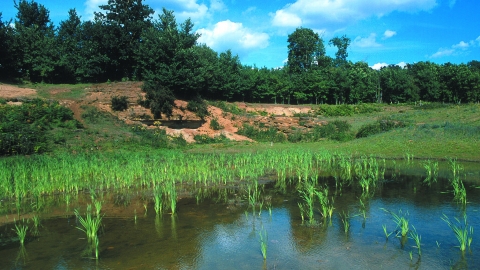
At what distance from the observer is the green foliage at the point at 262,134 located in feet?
119

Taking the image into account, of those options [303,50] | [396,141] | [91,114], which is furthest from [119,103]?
[303,50]

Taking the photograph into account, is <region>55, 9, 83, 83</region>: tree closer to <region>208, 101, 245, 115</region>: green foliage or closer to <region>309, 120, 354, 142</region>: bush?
<region>208, 101, 245, 115</region>: green foliage

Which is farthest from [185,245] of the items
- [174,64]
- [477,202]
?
[174,64]

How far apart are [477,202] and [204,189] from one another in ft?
29.6

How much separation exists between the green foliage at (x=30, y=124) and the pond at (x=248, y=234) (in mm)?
11187

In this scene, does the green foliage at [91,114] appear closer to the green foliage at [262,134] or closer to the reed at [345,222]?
the green foliage at [262,134]

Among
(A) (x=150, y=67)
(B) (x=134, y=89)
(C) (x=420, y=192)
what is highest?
(A) (x=150, y=67)

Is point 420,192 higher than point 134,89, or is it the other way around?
point 134,89

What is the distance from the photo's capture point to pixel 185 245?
7.54 meters

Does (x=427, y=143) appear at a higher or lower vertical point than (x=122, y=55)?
lower

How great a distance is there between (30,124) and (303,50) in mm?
72422

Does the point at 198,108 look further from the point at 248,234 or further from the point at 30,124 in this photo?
the point at 248,234

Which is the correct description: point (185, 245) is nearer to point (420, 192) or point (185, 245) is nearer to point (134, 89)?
point (420, 192)

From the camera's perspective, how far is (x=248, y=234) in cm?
813
